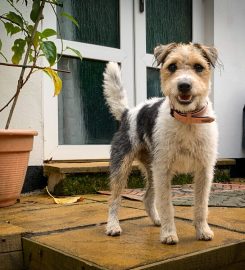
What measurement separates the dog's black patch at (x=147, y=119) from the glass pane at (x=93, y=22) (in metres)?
2.04

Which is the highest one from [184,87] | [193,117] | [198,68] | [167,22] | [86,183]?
[167,22]

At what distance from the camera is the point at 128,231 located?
233 cm

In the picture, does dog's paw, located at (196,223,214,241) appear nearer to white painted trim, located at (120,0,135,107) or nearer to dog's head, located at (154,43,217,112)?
dog's head, located at (154,43,217,112)

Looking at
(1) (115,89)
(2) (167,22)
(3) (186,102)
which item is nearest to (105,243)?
(3) (186,102)

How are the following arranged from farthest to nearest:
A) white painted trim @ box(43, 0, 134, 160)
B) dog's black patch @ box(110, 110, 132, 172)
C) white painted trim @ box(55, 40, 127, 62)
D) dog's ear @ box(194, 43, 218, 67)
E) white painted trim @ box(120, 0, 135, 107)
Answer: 1. white painted trim @ box(120, 0, 135, 107)
2. white painted trim @ box(55, 40, 127, 62)
3. white painted trim @ box(43, 0, 134, 160)
4. dog's black patch @ box(110, 110, 132, 172)
5. dog's ear @ box(194, 43, 218, 67)

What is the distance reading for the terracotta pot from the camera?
9.69ft

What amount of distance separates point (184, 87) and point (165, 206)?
63 centimetres

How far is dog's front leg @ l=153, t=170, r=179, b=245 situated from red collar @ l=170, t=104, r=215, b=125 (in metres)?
0.29

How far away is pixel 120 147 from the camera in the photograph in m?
2.47

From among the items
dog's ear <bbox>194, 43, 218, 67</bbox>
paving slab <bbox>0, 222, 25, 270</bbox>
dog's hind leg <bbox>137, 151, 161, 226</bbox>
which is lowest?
paving slab <bbox>0, 222, 25, 270</bbox>

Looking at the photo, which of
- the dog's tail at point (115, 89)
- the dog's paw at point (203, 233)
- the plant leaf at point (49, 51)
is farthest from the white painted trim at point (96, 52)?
the dog's paw at point (203, 233)

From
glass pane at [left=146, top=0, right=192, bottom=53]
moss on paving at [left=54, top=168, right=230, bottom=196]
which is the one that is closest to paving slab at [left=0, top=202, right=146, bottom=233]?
moss on paving at [left=54, top=168, right=230, bottom=196]

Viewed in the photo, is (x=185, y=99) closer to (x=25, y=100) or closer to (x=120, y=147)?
(x=120, y=147)

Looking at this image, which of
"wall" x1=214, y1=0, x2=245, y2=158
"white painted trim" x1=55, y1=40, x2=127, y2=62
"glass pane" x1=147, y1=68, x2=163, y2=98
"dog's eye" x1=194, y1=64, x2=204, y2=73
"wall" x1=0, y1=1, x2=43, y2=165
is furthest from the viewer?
"wall" x1=214, y1=0, x2=245, y2=158
